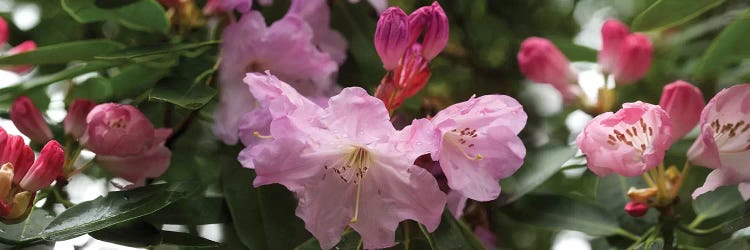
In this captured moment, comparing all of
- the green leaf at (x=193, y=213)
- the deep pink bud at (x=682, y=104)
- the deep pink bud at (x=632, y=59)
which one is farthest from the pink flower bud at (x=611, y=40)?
the green leaf at (x=193, y=213)

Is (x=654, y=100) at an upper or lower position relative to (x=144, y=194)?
lower

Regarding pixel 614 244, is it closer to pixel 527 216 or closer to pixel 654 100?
pixel 527 216

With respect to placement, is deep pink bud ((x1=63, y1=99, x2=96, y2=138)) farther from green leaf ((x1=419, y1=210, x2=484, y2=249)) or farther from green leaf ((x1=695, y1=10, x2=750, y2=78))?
green leaf ((x1=695, y1=10, x2=750, y2=78))

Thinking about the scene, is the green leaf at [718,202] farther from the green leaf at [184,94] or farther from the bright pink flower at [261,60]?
the green leaf at [184,94]

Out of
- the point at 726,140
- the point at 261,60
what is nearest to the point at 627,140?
the point at 726,140

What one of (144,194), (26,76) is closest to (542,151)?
(144,194)

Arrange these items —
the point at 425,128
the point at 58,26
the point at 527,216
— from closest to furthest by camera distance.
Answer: the point at 425,128
the point at 527,216
the point at 58,26
